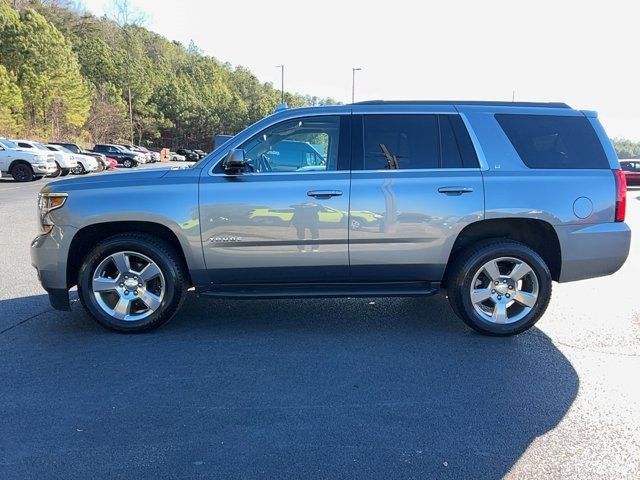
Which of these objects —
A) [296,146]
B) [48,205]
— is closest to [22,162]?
[48,205]

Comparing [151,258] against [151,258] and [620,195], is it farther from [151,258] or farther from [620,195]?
[620,195]

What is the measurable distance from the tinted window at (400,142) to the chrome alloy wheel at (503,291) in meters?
1.07

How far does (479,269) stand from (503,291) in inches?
12.5

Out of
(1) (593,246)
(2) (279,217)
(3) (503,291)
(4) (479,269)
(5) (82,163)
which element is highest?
(5) (82,163)

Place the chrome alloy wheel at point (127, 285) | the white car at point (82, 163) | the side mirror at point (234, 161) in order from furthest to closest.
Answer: the white car at point (82, 163)
the chrome alloy wheel at point (127, 285)
the side mirror at point (234, 161)

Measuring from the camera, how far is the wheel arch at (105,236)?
4520 mm

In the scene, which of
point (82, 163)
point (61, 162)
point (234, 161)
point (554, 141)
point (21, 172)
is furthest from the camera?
point (82, 163)

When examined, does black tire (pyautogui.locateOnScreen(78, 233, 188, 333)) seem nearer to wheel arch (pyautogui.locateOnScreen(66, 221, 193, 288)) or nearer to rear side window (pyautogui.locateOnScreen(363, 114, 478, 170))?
wheel arch (pyautogui.locateOnScreen(66, 221, 193, 288))

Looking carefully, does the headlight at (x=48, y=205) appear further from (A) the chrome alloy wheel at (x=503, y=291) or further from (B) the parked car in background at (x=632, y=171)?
(B) the parked car in background at (x=632, y=171)

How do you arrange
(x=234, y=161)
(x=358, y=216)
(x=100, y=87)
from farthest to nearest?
(x=100, y=87) → (x=358, y=216) → (x=234, y=161)

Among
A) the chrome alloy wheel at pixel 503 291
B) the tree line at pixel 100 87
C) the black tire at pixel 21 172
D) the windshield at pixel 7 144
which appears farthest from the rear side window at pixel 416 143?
the tree line at pixel 100 87

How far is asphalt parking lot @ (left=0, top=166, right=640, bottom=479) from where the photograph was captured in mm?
2758

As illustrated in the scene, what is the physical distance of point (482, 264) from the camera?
453cm

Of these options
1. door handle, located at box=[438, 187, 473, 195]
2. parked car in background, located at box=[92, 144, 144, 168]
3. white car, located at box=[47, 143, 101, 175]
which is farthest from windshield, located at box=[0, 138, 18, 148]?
parked car in background, located at box=[92, 144, 144, 168]
